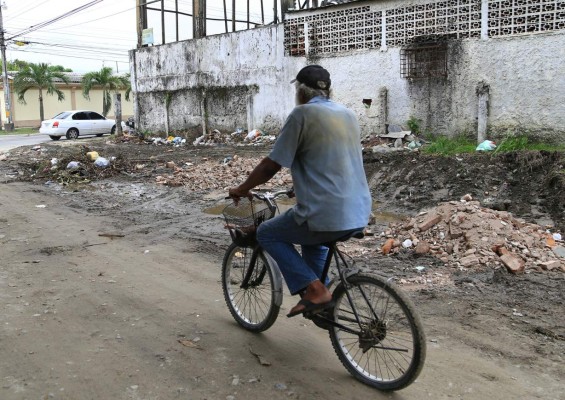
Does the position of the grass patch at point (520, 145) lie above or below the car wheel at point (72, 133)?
below

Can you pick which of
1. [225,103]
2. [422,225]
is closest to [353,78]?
[225,103]

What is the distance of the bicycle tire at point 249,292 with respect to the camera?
13.1 ft

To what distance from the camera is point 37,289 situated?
Result: 5.16 m

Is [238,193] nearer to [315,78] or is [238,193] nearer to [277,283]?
[277,283]

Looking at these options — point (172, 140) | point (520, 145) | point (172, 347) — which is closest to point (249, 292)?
point (172, 347)

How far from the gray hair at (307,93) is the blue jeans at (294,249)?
0.71 meters

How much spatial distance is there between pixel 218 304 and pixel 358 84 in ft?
36.2

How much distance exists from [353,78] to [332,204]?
12.1m

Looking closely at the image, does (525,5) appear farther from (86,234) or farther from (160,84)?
(160,84)

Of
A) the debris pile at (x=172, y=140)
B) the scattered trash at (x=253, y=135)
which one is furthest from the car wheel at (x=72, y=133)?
the scattered trash at (x=253, y=135)

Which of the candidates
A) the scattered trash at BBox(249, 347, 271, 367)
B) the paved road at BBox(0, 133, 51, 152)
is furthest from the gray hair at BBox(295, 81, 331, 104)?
the paved road at BBox(0, 133, 51, 152)

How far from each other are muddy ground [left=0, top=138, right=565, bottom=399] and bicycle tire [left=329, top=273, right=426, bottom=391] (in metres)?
0.13

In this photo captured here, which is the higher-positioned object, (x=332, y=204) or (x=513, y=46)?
(x=513, y=46)

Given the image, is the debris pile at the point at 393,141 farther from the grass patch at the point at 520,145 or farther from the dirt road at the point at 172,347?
the dirt road at the point at 172,347
